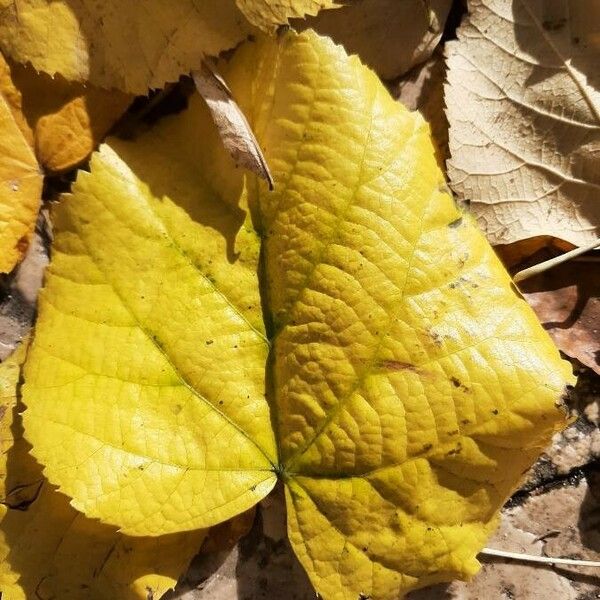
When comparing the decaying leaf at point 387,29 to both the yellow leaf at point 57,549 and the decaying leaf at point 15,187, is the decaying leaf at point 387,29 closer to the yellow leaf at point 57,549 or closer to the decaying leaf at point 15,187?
the decaying leaf at point 15,187

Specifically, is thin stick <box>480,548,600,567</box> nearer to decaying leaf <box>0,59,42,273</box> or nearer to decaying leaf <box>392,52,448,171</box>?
decaying leaf <box>392,52,448,171</box>

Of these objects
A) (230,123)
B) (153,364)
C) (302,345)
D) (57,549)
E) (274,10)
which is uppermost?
(274,10)

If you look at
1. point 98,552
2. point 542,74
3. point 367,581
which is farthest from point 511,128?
point 98,552

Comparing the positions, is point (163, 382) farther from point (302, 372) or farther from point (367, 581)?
point (367, 581)

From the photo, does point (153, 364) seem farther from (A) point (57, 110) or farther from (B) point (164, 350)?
(A) point (57, 110)

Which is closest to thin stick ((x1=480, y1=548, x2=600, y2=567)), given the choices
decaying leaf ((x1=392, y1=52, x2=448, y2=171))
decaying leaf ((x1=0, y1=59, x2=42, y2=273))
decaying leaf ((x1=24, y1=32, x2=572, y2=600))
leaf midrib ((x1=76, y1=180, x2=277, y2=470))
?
decaying leaf ((x1=24, y1=32, x2=572, y2=600))

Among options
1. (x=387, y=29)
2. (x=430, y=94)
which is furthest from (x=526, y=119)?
(x=387, y=29)

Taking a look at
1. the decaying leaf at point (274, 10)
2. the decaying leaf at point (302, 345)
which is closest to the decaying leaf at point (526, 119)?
the decaying leaf at point (302, 345)
